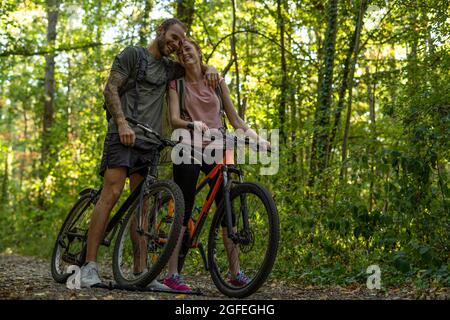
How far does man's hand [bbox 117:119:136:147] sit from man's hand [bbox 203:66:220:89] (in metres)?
0.79

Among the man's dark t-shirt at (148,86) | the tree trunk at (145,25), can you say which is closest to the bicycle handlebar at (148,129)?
the man's dark t-shirt at (148,86)

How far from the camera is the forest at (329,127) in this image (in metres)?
5.49

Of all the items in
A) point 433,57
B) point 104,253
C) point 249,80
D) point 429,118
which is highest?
point 249,80

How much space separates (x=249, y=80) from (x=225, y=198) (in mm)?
8111

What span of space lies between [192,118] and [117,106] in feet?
1.99

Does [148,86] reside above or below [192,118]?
above

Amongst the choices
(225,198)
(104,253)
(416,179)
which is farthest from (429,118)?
(104,253)

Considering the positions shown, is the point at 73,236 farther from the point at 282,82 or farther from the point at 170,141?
the point at 282,82

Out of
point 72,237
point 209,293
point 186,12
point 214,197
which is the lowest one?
point 209,293

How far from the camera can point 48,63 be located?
19.3 meters

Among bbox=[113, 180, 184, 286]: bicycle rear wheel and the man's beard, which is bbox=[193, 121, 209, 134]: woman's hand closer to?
bbox=[113, 180, 184, 286]: bicycle rear wheel

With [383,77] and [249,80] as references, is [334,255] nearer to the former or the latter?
[383,77]

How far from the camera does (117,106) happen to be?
180 inches
